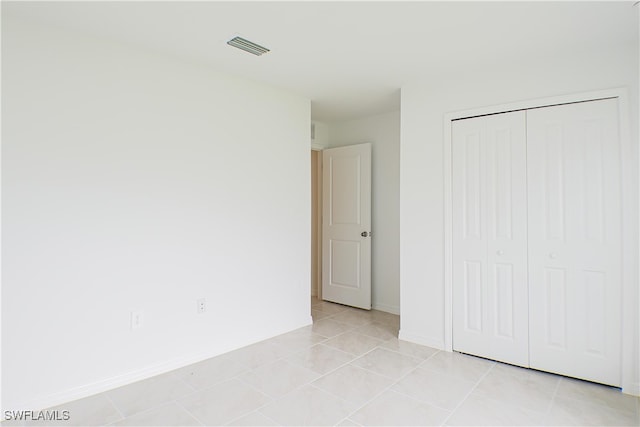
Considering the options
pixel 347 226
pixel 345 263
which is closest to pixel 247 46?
pixel 347 226

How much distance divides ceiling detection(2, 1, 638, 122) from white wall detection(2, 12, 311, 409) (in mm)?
249

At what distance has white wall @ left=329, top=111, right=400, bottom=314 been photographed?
14.5 ft

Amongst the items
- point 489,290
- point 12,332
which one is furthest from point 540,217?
point 12,332

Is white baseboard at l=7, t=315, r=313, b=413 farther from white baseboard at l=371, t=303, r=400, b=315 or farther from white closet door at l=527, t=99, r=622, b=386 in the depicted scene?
white closet door at l=527, t=99, r=622, b=386

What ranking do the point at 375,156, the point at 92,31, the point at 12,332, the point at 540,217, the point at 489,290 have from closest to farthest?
the point at 12,332 → the point at 92,31 → the point at 540,217 → the point at 489,290 → the point at 375,156

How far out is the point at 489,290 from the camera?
300 cm

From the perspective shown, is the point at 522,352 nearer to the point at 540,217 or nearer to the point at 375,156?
the point at 540,217

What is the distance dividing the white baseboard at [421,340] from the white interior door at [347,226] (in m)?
1.06

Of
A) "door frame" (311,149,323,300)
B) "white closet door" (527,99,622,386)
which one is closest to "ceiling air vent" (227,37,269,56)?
"white closet door" (527,99,622,386)

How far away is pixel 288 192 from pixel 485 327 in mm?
2159

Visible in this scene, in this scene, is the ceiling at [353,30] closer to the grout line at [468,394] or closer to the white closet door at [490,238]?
the white closet door at [490,238]

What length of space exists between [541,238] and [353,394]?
5.93ft

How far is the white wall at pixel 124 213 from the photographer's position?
2152mm

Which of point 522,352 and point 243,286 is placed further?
point 243,286
